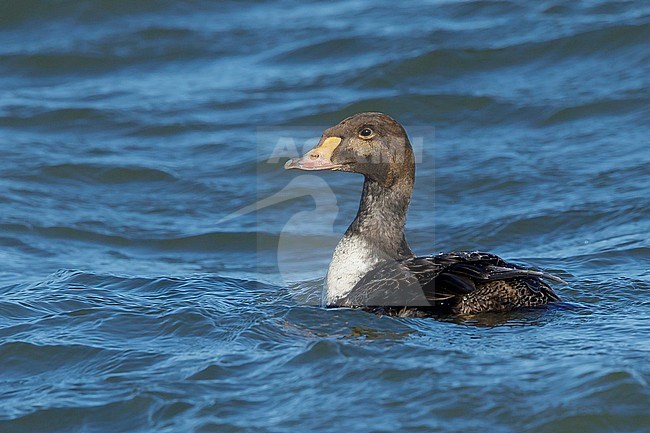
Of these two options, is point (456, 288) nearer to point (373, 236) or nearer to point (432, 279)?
point (432, 279)

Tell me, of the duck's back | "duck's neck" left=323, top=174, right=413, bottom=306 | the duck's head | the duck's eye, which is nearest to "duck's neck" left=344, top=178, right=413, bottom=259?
"duck's neck" left=323, top=174, right=413, bottom=306

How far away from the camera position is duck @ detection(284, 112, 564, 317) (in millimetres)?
6805

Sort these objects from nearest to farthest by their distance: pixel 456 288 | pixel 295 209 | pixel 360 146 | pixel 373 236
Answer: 1. pixel 456 288
2. pixel 360 146
3. pixel 373 236
4. pixel 295 209

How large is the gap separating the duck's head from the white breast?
1.69 ft

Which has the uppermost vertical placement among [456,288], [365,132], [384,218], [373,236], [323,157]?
[365,132]

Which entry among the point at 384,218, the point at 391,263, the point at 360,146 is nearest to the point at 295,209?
the point at 384,218

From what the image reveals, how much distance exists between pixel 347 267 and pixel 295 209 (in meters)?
3.60

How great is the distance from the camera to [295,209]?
10859mm

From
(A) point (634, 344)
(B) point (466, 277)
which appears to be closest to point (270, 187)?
(B) point (466, 277)

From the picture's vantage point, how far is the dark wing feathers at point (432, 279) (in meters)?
6.77

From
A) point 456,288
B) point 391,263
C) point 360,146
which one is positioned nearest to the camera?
point 456,288

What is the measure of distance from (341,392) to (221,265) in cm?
378

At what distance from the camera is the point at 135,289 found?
27.5ft

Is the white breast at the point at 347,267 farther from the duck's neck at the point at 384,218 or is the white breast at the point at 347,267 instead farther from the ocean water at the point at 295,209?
the ocean water at the point at 295,209
